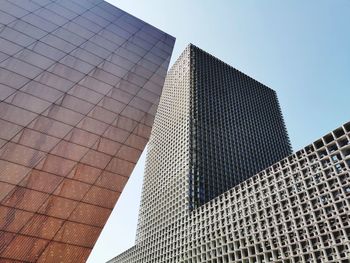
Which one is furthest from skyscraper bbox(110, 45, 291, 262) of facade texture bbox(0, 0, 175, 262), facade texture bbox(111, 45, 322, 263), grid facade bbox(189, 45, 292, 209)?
facade texture bbox(0, 0, 175, 262)

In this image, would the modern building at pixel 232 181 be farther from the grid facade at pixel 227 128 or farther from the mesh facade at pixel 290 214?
the grid facade at pixel 227 128

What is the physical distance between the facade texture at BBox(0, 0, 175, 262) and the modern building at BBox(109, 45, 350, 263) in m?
45.6

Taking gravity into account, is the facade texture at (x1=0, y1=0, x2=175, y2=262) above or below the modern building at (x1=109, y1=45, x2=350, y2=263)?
above

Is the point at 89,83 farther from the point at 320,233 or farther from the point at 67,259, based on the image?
the point at 320,233

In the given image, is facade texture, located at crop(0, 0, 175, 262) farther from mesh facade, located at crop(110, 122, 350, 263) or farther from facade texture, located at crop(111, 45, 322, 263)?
facade texture, located at crop(111, 45, 322, 263)

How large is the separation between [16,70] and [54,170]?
829cm

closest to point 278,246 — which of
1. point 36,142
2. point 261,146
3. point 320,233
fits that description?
point 320,233

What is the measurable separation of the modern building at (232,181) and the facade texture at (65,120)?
4556cm

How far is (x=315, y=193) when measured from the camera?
2356 inches

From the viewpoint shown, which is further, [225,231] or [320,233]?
[225,231]

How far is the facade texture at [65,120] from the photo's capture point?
17.2m

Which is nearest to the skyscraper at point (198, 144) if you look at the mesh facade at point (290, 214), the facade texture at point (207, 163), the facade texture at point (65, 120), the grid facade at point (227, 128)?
the grid facade at point (227, 128)

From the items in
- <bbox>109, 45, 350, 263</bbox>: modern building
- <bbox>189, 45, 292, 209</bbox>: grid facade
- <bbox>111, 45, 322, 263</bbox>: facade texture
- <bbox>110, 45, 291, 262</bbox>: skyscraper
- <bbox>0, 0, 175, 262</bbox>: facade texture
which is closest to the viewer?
<bbox>0, 0, 175, 262</bbox>: facade texture

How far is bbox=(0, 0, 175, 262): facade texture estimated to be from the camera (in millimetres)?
17234
